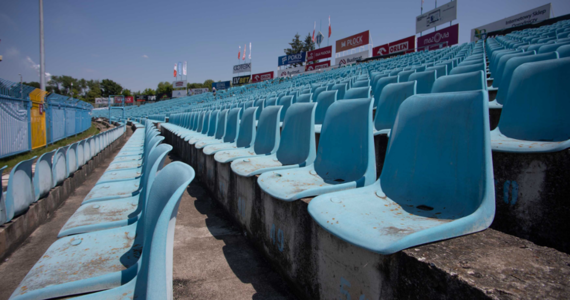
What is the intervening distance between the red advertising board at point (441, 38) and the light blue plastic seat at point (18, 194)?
89.2ft

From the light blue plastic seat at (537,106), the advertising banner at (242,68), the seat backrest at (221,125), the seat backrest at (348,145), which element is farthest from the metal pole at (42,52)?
the advertising banner at (242,68)

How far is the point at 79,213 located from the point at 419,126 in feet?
6.75

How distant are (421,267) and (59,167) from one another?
421cm

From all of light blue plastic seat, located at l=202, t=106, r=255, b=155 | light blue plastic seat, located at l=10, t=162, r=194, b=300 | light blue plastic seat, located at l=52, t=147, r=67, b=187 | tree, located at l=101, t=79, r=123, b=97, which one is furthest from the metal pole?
tree, located at l=101, t=79, r=123, b=97

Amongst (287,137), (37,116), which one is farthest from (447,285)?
(37,116)

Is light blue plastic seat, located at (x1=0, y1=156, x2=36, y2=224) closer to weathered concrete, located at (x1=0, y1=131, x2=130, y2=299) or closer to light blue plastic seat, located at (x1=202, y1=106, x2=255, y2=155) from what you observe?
weathered concrete, located at (x1=0, y1=131, x2=130, y2=299)

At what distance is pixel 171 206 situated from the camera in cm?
65

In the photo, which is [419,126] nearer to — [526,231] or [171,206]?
[526,231]

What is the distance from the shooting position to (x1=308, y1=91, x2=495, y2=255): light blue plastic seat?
0.89 m

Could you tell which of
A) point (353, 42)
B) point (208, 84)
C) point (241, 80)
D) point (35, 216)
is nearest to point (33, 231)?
point (35, 216)

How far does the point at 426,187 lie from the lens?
123 centimetres

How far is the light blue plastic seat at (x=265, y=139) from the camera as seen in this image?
104 inches

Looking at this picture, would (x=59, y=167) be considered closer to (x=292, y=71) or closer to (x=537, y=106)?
(x=537, y=106)

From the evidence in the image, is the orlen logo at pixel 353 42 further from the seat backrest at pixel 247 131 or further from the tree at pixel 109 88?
the tree at pixel 109 88
